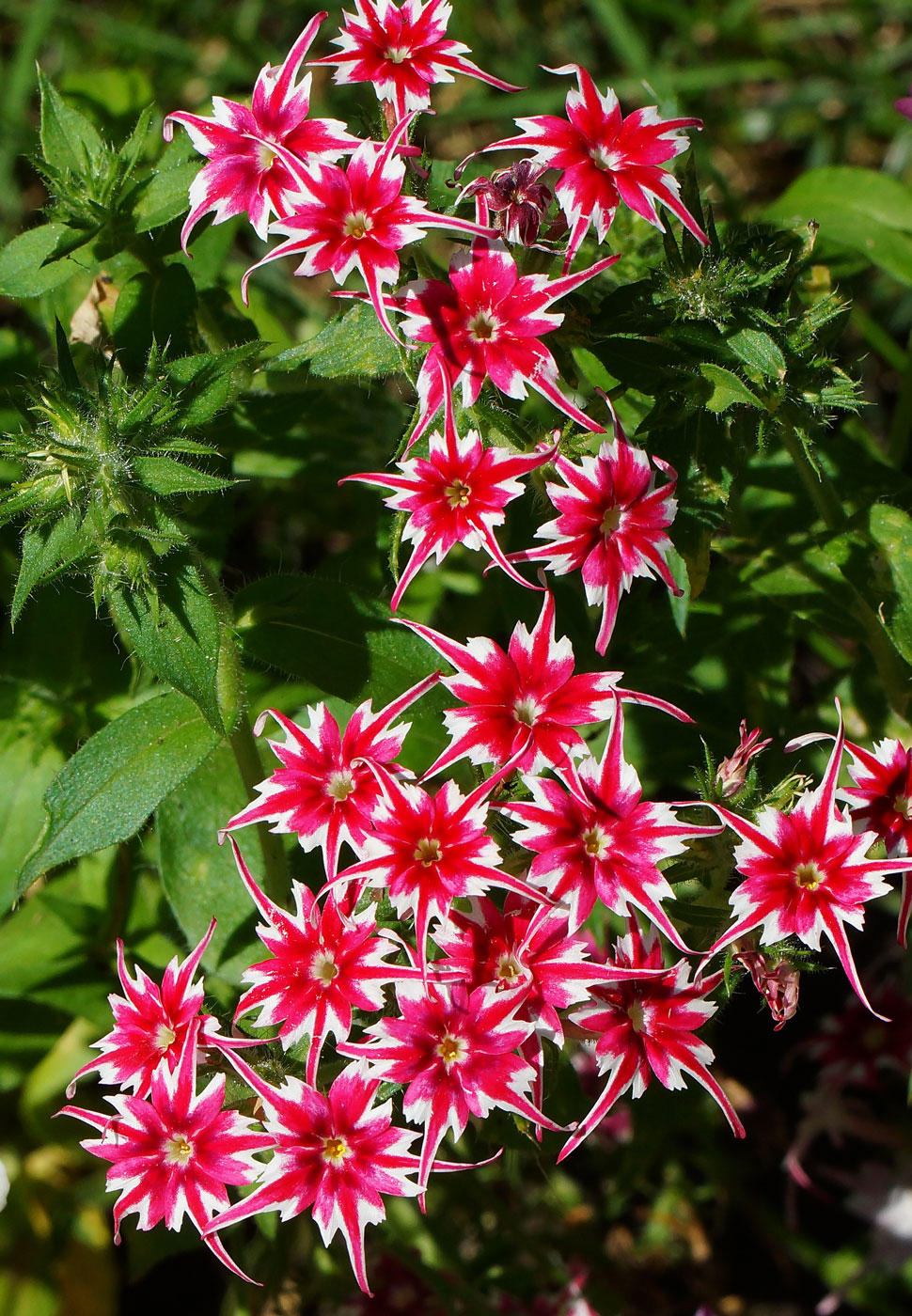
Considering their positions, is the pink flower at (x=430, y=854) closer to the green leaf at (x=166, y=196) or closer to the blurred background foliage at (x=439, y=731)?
the blurred background foliage at (x=439, y=731)

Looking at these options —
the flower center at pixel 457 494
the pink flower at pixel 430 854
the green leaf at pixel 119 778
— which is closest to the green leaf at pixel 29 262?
the green leaf at pixel 119 778

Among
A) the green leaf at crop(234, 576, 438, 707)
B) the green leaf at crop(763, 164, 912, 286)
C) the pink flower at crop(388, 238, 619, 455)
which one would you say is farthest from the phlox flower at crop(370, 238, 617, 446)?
the green leaf at crop(763, 164, 912, 286)

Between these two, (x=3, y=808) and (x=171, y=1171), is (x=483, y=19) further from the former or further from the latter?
(x=171, y=1171)

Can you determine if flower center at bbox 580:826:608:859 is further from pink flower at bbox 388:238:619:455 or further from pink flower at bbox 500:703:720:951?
pink flower at bbox 388:238:619:455

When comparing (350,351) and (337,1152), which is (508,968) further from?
(350,351)

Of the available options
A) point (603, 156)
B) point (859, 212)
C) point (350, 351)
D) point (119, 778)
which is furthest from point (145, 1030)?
point (859, 212)

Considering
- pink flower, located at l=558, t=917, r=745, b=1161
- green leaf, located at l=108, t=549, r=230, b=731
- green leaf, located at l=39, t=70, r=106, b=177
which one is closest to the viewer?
pink flower, located at l=558, t=917, r=745, b=1161

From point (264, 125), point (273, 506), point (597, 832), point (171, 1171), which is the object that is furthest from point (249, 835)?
point (273, 506)
